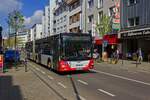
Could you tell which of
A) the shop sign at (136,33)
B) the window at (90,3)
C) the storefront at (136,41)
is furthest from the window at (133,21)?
the window at (90,3)

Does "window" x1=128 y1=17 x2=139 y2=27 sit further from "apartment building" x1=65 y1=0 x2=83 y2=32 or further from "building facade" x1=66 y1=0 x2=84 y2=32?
"building facade" x1=66 y1=0 x2=84 y2=32

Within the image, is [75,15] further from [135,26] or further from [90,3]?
[135,26]

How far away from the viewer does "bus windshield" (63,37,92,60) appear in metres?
19.7

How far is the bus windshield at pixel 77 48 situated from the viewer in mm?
19656

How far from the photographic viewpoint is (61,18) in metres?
86.6

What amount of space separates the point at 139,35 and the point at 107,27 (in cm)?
730

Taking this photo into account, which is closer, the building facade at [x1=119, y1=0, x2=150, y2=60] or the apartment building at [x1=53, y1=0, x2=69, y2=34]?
the building facade at [x1=119, y1=0, x2=150, y2=60]

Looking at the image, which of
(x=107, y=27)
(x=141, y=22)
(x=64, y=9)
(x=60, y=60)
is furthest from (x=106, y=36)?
(x=64, y=9)

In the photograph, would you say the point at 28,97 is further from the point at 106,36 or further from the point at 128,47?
the point at 106,36

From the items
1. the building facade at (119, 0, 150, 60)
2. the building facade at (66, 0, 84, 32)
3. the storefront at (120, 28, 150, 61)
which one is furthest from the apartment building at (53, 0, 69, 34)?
the storefront at (120, 28, 150, 61)

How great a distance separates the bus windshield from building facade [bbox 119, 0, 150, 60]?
46.4 feet

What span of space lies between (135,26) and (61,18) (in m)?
51.4

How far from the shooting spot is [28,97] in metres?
10.8

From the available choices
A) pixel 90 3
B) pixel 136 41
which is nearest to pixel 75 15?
Answer: pixel 90 3
